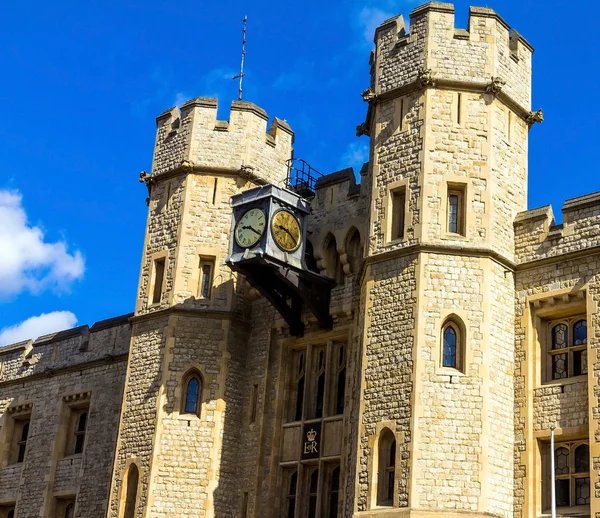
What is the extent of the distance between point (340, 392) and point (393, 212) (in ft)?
14.1

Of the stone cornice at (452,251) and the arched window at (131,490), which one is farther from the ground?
the stone cornice at (452,251)

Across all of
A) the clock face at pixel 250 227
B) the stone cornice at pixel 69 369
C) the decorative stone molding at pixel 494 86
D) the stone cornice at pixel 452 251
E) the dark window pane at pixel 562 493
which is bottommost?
the dark window pane at pixel 562 493

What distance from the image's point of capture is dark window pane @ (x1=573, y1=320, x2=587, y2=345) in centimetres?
2049

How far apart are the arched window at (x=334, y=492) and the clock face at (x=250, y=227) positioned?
5061 mm

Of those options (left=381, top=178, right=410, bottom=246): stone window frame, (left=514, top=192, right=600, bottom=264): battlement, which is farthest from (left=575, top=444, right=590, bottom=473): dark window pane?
(left=381, top=178, right=410, bottom=246): stone window frame

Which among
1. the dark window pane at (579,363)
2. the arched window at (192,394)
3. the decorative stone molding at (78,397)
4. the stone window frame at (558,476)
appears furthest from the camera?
the decorative stone molding at (78,397)

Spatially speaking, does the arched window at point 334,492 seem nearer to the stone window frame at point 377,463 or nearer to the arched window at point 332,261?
the stone window frame at point 377,463

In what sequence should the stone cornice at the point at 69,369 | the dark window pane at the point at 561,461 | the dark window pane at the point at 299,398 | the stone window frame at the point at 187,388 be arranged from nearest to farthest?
1. the dark window pane at the point at 561,461
2. the dark window pane at the point at 299,398
3. the stone window frame at the point at 187,388
4. the stone cornice at the point at 69,369

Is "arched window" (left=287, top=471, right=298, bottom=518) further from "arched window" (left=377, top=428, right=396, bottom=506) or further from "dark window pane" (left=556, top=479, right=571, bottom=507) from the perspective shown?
"dark window pane" (left=556, top=479, right=571, bottom=507)

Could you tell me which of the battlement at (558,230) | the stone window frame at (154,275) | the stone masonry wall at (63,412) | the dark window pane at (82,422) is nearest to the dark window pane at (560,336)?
the battlement at (558,230)

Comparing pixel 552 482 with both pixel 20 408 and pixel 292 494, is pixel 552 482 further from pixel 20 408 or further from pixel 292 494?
pixel 20 408

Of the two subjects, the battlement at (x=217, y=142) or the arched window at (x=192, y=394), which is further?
the battlement at (x=217, y=142)

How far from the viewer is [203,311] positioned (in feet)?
83.5

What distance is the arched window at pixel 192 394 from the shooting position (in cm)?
2489
